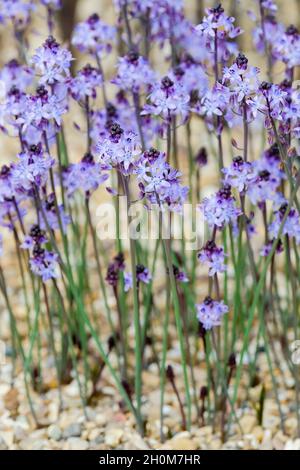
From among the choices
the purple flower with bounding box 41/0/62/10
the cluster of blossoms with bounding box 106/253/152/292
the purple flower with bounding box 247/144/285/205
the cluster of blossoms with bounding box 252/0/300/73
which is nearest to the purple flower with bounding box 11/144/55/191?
the cluster of blossoms with bounding box 106/253/152/292

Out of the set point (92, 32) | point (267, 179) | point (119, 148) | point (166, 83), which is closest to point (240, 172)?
point (267, 179)

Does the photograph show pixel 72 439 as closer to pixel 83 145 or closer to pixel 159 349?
pixel 159 349

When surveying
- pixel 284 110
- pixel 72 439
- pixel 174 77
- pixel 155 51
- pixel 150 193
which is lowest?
pixel 72 439

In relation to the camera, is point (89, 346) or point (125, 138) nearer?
point (125, 138)

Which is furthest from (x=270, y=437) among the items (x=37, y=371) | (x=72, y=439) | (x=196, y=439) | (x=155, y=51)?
(x=155, y=51)

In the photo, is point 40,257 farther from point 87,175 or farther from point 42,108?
point 42,108

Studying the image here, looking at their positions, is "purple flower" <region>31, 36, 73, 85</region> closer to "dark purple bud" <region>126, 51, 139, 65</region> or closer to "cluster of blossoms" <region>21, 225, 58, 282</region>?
"dark purple bud" <region>126, 51, 139, 65</region>
